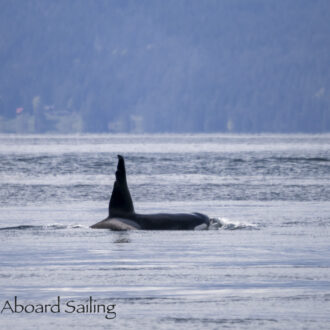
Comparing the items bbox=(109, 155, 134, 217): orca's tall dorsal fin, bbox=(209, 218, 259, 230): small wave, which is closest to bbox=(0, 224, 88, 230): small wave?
bbox=(109, 155, 134, 217): orca's tall dorsal fin

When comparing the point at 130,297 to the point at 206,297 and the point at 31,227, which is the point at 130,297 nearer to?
the point at 206,297

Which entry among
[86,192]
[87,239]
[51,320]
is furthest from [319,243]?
[86,192]

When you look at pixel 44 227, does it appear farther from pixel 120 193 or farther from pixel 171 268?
pixel 171 268

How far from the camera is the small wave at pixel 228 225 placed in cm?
2469

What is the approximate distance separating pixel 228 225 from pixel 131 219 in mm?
2200

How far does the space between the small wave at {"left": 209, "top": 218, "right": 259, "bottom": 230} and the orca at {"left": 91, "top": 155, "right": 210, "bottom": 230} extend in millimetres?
373

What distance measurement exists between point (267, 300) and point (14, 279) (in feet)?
12.3

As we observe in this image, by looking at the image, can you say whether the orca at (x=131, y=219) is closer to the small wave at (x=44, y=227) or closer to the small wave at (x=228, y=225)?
the small wave at (x=228, y=225)

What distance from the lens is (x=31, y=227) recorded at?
81.4 feet

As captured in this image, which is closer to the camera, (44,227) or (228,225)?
(44,227)

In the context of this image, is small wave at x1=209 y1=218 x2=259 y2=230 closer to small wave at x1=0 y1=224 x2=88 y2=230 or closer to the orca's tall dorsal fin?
the orca's tall dorsal fin

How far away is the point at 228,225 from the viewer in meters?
25.0

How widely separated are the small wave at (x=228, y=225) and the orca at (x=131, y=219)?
1.22ft

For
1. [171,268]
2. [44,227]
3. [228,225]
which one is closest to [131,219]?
[44,227]
